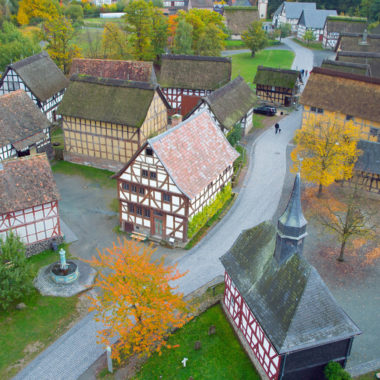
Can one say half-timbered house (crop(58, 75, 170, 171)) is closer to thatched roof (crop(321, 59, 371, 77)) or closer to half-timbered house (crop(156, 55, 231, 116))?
half-timbered house (crop(156, 55, 231, 116))

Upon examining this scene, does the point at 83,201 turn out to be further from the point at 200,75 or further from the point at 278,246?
the point at 200,75

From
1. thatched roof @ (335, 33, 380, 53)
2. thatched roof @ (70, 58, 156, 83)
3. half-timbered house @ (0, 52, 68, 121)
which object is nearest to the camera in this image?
half-timbered house @ (0, 52, 68, 121)

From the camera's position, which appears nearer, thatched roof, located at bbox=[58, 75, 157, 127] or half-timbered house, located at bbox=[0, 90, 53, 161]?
half-timbered house, located at bbox=[0, 90, 53, 161]

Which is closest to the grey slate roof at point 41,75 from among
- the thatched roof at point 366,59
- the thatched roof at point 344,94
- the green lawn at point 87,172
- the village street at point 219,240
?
the green lawn at point 87,172

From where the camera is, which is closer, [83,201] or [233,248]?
[233,248]

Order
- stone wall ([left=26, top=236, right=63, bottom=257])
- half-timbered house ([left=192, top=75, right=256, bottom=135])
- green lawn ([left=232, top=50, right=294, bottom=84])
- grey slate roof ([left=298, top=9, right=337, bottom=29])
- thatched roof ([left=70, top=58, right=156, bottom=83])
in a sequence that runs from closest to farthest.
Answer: stone wall ([left=26, top=236, right=63, bottom=257]) < half-timbered house ([left=192, top=75, right=256, bottom=135]) < thatched roof ([left=70, top=58, right=156, bottom=83]) < green lawn ([left=232, top=50, right=294, bottom=84]) < grey slate roof ([left=298, top=9, right=337, bottom=29])

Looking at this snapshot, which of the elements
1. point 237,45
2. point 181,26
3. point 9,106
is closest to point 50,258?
point 9,106

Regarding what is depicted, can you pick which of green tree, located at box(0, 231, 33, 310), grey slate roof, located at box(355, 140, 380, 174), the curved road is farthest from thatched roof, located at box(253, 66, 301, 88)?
green tree, located at box(0, 231, 33, 310)
